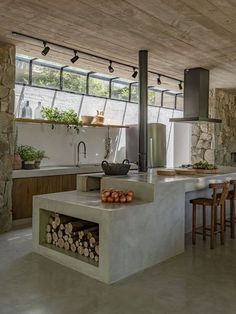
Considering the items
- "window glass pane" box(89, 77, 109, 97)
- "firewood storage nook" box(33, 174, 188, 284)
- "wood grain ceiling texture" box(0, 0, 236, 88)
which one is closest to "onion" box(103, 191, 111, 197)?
"firewood storage nook" box(33, 174, 188, 284)

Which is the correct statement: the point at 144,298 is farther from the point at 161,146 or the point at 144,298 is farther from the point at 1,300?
the point at 161,146

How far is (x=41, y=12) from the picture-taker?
3.76 meters

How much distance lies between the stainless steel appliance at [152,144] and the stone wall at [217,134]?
39.3 inches

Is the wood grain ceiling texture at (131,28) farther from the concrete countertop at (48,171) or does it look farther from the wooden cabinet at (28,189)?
the wooden cabinet at (28,189)

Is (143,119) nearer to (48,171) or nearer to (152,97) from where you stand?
(48,171)

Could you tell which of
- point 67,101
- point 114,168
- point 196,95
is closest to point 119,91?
point 67,101

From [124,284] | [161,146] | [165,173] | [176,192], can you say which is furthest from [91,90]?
[124,284]

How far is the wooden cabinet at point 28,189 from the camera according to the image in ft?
17.6

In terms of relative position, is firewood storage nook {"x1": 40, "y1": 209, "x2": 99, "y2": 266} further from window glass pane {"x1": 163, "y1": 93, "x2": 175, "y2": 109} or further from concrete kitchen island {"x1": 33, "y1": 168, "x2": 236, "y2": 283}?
window glass pane {"x1": 163, "y1": 93, "x2": 175, "y2": 109}

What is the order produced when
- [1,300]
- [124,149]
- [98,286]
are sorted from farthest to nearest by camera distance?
[124,149] → [98,286] → [1,300]

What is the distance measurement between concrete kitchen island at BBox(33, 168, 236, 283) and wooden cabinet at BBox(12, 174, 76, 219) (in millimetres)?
1377

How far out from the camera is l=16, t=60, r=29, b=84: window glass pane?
20.3 feet

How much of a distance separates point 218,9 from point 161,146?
5054mm

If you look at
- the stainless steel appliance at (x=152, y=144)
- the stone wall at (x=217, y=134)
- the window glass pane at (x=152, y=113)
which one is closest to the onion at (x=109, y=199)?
the stainless steel appliance at (x=152, y=144)
